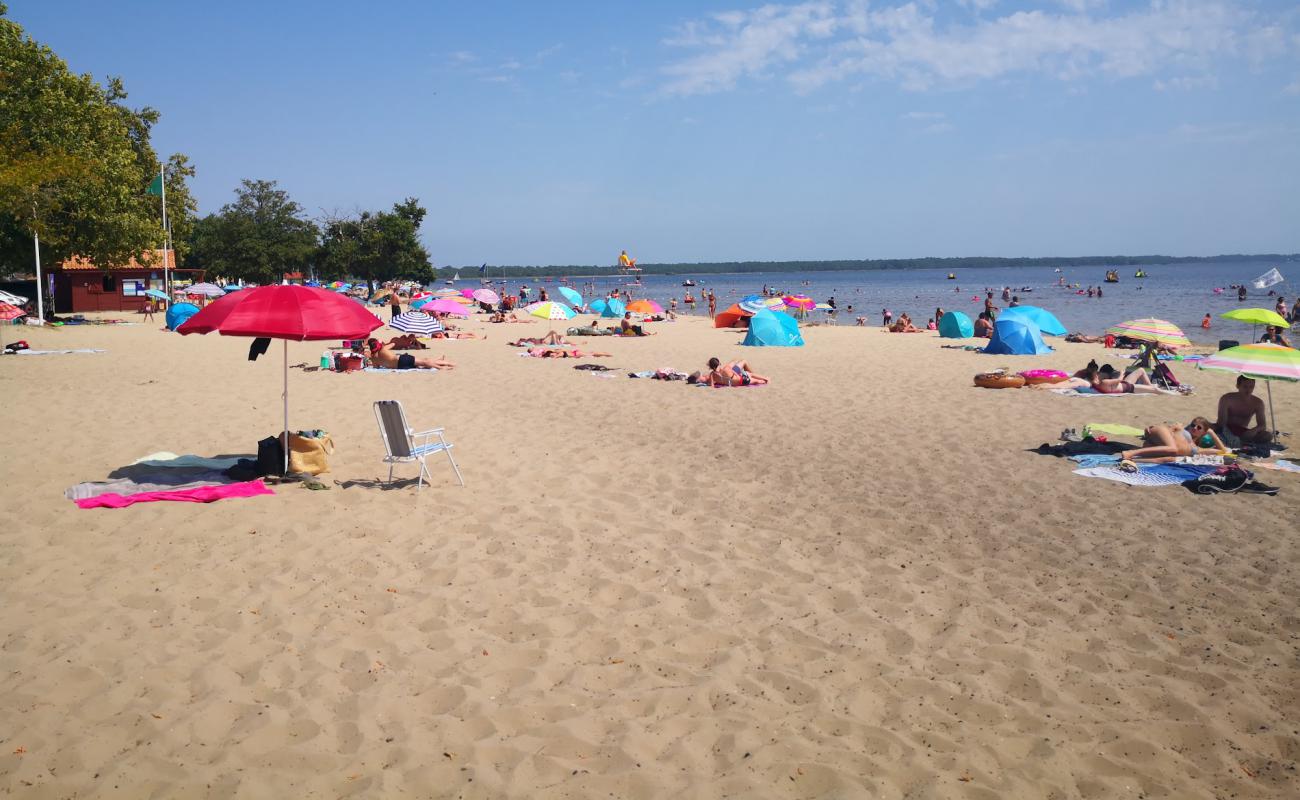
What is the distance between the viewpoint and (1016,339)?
20.3m

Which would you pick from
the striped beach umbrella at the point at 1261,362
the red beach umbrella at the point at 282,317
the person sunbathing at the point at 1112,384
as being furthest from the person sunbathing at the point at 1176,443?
the red beach umbrella at the point at 282,317

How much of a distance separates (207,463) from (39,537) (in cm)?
192

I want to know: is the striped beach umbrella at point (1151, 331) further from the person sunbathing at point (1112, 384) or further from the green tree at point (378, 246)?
the green tree at point (378, 246)

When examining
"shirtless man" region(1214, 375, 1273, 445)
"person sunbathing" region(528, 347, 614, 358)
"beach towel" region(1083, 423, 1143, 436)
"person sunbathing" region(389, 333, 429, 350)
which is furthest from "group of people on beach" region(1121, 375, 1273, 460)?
"person sunbathing" region(389, 333, 429, 350)

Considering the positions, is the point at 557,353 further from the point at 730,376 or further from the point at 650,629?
the point at 650,629

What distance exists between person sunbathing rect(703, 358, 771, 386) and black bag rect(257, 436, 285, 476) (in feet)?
26.0

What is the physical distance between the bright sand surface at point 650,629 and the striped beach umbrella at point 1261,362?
0.99 m

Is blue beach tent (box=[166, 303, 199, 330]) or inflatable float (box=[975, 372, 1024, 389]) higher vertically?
blue beach tent (box=[166, 303, 199, 330])

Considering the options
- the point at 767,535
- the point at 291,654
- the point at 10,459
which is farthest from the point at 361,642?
the point at 10,459

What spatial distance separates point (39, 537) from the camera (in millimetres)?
5938

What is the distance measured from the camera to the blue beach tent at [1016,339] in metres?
20.3

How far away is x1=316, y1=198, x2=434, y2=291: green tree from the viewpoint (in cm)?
5753

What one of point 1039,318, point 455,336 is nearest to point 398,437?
point 455,336

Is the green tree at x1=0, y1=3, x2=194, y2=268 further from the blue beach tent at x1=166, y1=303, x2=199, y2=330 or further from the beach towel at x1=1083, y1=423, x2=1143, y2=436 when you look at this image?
the beach towel at x1=1083, y1=423, x2=1143, y2=436
